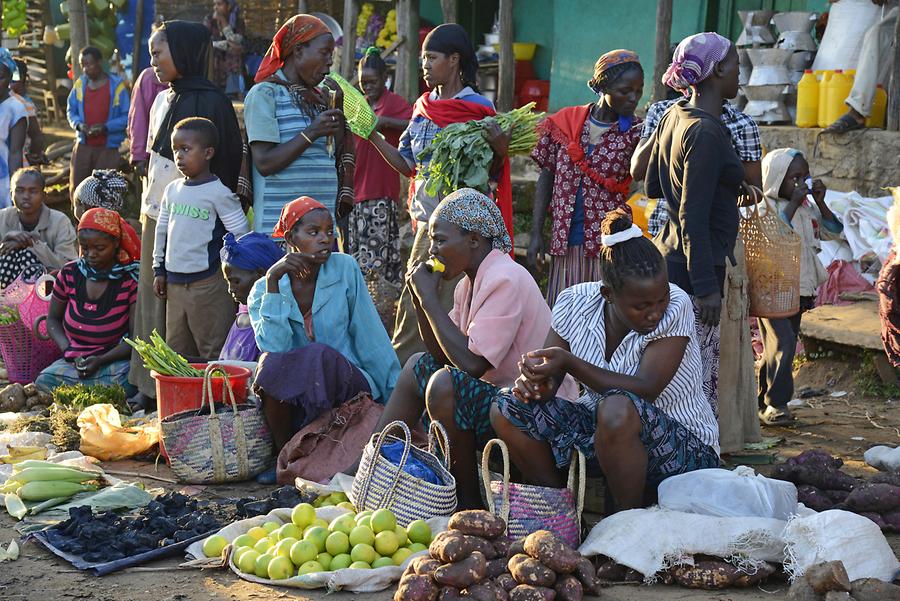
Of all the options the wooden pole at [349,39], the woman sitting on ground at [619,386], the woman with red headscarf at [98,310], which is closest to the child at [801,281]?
the woman sitting on ground at [619,386]

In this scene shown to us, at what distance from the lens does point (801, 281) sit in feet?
21.3

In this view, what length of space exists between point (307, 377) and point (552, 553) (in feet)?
6.30

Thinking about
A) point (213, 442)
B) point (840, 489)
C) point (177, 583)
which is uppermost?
point (840, 489)

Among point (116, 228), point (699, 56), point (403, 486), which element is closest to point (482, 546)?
point (403, 486)

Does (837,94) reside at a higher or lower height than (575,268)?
higher

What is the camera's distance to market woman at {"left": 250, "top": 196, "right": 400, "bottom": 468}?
17.0ft

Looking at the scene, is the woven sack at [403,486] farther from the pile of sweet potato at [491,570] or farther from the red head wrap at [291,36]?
the red head wrap at [291,36]

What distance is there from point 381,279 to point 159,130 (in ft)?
7.09

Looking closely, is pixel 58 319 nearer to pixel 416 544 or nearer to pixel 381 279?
pixel 381 279

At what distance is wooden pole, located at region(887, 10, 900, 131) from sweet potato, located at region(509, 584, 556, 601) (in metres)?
6.98

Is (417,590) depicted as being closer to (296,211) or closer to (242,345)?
(296,211)

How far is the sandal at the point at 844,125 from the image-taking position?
31.0ft

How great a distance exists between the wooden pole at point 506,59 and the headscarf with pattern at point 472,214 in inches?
268

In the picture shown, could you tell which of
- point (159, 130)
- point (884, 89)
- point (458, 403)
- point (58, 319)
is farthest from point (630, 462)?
point (884, 89)
